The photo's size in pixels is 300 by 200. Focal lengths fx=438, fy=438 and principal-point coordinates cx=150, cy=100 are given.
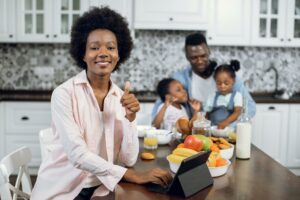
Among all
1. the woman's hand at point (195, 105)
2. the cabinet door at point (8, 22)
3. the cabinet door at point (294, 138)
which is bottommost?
the cabinet door at point (294, 138)

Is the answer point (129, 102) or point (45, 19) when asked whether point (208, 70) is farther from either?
point (45, 19)

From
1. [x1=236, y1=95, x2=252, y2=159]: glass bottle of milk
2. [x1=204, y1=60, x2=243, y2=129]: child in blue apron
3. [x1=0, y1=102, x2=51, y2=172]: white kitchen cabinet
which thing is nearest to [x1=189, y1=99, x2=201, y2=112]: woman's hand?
[x1=204, y1=60, x2=243, y2=129]: child in blue apron

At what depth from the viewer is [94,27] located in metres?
1.86

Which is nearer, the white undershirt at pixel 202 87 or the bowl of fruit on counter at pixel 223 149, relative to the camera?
the bowl of fruit on counter at pixel 223 149

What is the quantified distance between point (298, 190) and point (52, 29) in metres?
3.39

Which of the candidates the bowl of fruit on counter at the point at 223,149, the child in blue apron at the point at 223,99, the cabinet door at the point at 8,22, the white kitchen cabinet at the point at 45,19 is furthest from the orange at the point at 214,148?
the cabinet door at the point at 8,22

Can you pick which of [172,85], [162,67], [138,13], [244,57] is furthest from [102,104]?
[244,57]

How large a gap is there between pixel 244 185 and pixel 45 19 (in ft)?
11.0

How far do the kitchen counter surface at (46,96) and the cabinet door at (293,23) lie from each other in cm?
60

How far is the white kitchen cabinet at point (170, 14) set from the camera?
4.32 m

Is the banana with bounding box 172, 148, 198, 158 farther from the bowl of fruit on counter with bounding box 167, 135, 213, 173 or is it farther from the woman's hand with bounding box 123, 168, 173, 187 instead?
the woman's hand with bounding box 123, 168, 173, 187

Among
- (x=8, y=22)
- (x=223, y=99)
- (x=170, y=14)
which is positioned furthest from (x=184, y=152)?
(x=8, y=22)

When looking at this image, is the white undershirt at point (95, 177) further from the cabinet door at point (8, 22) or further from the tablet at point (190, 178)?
the cabinet door at point (8, 22)

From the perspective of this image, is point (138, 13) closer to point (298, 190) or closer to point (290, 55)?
point (290, 55)
